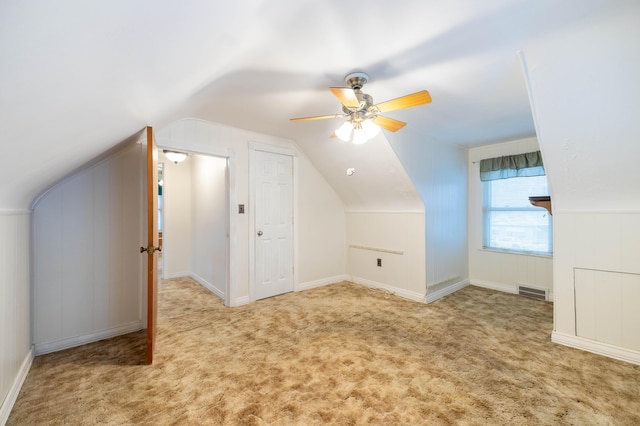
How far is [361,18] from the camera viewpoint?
149 cm

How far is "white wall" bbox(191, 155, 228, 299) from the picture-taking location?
3.77 m

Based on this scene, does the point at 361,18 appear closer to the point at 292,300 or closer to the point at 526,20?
the point at 526,20

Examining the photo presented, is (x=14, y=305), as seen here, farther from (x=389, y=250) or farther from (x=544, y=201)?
(x=544, y=201)

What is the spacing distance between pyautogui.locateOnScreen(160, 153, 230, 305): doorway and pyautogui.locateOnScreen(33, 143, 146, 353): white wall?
109cm

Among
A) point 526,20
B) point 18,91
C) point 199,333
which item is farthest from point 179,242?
point 526,20

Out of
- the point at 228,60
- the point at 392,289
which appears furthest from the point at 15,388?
the point at 392,289

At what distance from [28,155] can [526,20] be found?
104 inches

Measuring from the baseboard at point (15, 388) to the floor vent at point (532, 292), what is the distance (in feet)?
16.9

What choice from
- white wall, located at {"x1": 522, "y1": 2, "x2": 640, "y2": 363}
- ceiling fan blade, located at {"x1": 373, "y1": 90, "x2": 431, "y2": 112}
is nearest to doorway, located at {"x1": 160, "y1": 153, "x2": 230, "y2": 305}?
ceiling fan blade, located at {"x1": 373, "y1": 90, "x2": 431, "y2": 112}

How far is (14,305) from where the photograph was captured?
182 cm

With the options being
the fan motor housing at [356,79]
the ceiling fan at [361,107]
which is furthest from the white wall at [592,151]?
the fan motor housing at [356,79]

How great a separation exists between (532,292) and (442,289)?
1184 millimetres

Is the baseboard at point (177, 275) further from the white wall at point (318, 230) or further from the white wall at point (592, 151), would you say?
the white wall at point (592, 151)

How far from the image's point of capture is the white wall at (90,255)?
2.34m
